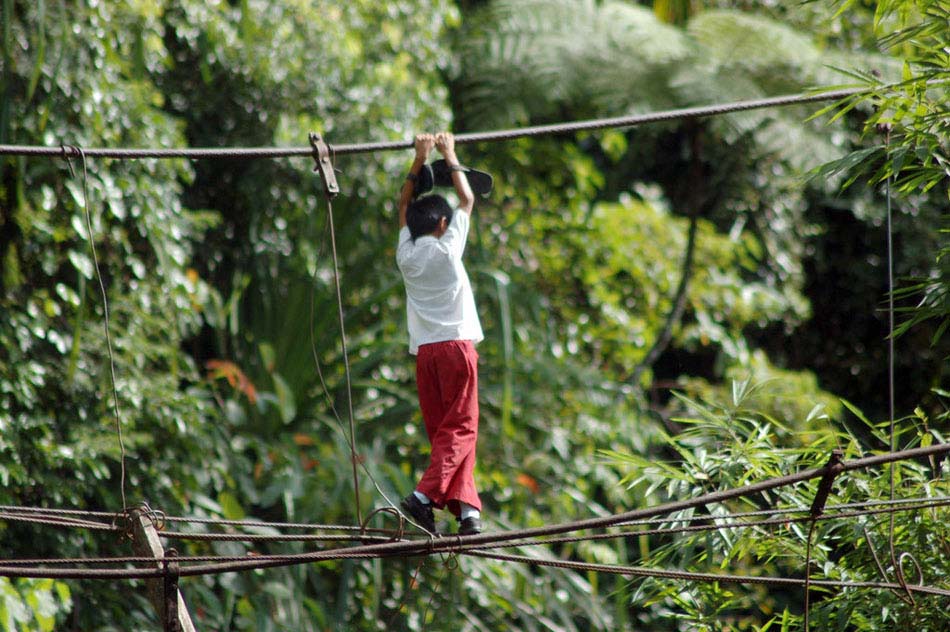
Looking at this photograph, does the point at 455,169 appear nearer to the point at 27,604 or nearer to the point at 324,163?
the point at 324,163

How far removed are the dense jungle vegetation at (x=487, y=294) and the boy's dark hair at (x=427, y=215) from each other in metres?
1.09

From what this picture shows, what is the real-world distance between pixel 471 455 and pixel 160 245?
2654mm

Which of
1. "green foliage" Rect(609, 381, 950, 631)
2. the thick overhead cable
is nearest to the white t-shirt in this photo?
the thick overhead cable

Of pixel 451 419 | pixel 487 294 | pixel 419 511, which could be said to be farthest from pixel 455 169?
pixel 487 294

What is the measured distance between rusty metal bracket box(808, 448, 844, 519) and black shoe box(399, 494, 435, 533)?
104cm

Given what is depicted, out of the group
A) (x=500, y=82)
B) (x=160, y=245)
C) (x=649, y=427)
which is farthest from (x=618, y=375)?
(x=160, y=245)

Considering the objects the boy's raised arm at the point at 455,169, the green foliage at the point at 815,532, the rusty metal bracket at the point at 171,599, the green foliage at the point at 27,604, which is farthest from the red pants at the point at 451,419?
the green foliage at the point at 27,604

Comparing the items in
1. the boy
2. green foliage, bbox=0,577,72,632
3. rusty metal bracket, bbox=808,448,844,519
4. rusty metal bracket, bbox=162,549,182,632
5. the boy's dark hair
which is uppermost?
the boy's dark hair

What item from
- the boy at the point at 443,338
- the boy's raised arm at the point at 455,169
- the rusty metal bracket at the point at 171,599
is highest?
the boy's raised arm at the point at 455,169

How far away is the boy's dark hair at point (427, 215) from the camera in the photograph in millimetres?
3791

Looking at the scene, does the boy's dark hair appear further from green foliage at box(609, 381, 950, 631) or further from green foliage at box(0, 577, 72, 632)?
green foliage at box(0, 577, 72, 632)

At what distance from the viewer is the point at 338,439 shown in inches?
248

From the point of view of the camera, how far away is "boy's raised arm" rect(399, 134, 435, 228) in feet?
12.1

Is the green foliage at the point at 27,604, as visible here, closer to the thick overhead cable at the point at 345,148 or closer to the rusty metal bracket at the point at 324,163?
the thick overhead cable at the point at 345,148
